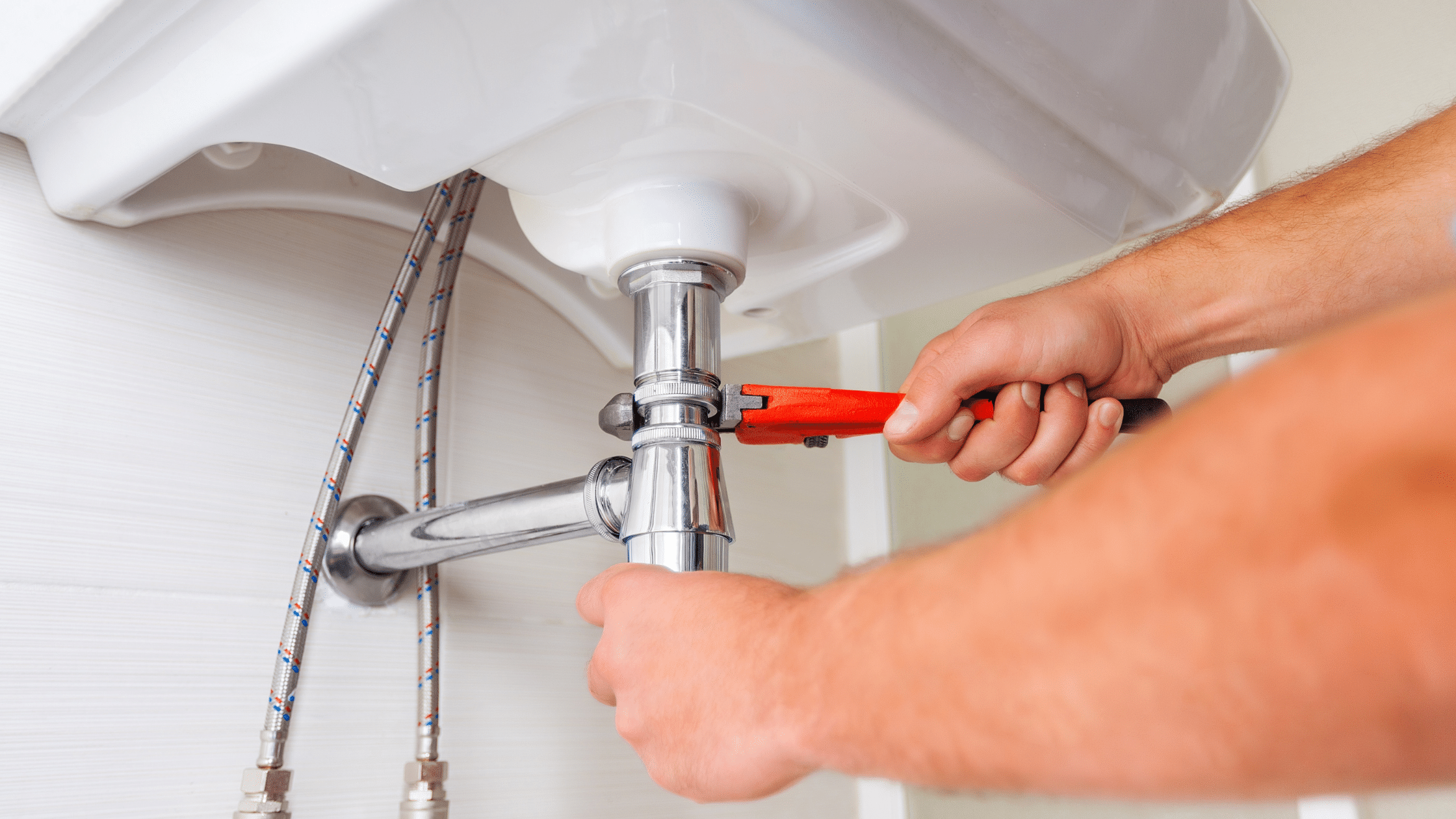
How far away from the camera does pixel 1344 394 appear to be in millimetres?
134

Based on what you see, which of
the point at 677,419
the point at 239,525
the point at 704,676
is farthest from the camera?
the point at 239,525

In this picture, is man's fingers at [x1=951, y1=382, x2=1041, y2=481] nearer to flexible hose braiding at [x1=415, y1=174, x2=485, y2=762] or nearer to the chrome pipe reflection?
the chrome pipe reflection

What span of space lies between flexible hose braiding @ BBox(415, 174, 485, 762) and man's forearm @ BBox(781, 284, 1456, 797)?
A: 39 cm

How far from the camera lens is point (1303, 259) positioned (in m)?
0.46

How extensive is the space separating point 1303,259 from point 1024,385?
6.1 inches

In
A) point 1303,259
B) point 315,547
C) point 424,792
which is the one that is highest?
point 1303,259

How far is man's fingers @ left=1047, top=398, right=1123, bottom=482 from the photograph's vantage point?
0.46 meters

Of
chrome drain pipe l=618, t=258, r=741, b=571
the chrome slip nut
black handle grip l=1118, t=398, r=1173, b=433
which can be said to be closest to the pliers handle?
chrome drain pipe l=618, t=258, r=741, b=571

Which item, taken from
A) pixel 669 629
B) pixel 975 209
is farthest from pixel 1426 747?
pixel 975 209

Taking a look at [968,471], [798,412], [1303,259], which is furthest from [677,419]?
[1303,259]

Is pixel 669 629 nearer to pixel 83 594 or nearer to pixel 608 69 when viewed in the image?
pixel 608 69

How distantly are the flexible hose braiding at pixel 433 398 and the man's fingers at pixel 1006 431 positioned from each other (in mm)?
292

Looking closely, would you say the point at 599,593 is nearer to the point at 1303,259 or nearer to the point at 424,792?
the point at 424,792

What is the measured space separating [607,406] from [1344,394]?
31 cm
